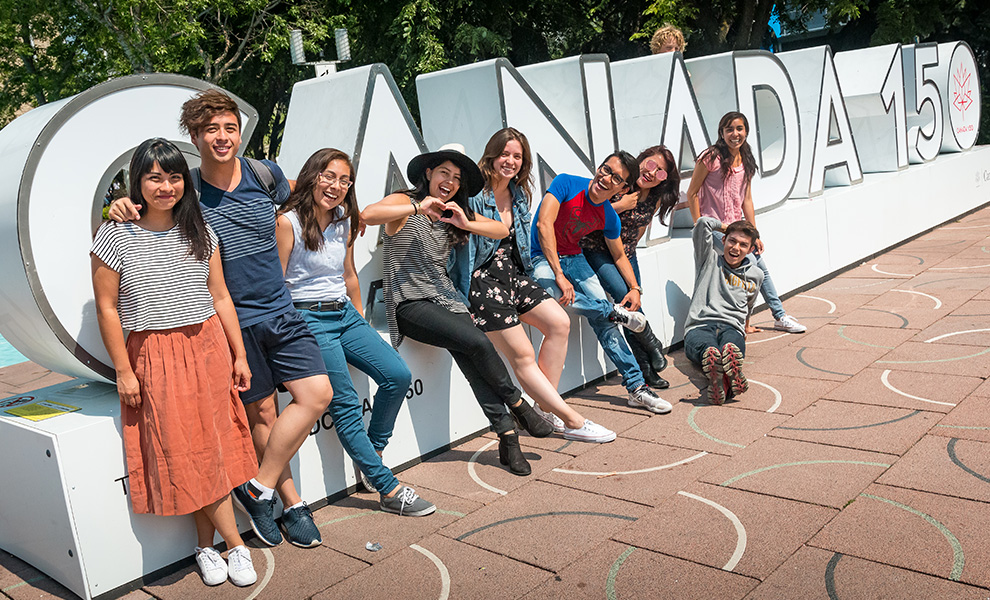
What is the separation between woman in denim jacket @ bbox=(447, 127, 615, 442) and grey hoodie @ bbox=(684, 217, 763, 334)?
1296 millimetres

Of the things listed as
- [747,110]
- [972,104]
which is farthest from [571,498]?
[972,104]

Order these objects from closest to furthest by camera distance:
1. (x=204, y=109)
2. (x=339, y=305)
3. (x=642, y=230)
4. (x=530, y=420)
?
(x=204, y=109) → (x=339, y=305) → (x=530, y=420) → (x=642, y=230)

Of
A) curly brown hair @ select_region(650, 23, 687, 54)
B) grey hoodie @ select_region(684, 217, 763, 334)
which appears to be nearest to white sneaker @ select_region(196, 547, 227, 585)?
grey hoodie @ select_region(684, 217, 763, 334)

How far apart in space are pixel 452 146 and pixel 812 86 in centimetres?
577

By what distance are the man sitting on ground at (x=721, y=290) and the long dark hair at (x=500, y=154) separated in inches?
62.0

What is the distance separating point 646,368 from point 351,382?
230cm

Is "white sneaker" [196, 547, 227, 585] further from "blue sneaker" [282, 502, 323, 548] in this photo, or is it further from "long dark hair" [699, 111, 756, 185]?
"long dark hair" [699, 111, 756, 185]

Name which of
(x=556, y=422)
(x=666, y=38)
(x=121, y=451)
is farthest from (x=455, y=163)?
(x=666, y=38)

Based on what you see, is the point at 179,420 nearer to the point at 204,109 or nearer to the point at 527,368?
the point at 204,109

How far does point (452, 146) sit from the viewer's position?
14.5 feet

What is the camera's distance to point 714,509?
3.66m

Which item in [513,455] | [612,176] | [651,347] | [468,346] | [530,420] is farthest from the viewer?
[651,347]

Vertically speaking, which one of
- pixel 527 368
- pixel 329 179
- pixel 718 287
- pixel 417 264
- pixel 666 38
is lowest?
pixel 527 368

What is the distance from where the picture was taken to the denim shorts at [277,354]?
11.8ft
